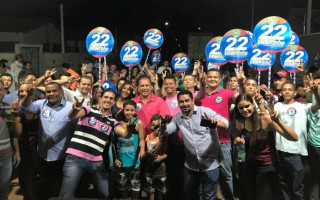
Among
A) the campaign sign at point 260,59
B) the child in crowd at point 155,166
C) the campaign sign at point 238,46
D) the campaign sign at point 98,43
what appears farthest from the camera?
the campaign sign at point 98,43

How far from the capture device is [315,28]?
17562 mm

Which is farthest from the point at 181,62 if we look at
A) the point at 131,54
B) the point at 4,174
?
the point at 4,174

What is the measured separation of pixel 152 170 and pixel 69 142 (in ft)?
3.98

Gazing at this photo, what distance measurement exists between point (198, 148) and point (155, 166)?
0.80m

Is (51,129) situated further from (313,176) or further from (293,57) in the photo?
→ (293,57)

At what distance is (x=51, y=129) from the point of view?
399 centimetres

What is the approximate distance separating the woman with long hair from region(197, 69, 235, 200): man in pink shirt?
0.77 meters

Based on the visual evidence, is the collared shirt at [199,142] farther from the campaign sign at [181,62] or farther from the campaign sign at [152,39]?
the campaign sign at [152,39]

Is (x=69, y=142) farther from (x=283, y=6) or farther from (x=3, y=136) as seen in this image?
(x=283, y=6)

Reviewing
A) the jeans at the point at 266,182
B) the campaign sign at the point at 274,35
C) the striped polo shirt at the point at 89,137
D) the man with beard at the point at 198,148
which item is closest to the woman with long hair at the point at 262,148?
the jeans at the point at 266,182

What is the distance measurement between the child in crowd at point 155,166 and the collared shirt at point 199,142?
0.34 meters

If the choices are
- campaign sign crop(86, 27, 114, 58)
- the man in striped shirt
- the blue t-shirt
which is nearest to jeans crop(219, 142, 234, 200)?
the blue t-shirt

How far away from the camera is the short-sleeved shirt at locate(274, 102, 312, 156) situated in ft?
14.6

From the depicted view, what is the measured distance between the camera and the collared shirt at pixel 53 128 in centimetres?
399
